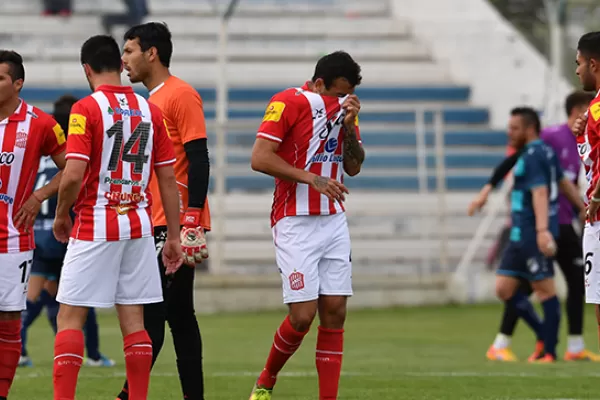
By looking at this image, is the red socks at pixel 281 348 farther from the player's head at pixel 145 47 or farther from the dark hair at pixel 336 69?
the player's head at pixel 145 47

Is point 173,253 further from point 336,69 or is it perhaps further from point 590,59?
point 590,59

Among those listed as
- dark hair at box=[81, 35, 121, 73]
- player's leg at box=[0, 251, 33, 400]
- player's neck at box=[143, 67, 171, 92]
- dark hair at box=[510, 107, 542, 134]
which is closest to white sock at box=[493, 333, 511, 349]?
dark hair at box=[510, 107, 542, 134]

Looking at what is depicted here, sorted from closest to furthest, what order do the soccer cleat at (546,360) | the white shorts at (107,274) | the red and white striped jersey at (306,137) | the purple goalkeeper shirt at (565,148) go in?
the white shorts at (107,274)
the red and white striped jersey at (306,137)
the soccer cleat at (546,360)
the purple goalkeeper shirt at (565,148)

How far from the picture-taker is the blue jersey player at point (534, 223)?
1063 cm

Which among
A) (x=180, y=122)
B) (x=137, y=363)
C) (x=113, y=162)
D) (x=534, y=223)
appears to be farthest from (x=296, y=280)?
(x=534, y=223)

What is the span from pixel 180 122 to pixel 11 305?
128cm

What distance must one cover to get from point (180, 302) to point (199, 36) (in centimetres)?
1697

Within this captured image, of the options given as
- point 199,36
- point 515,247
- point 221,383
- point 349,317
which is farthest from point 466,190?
point 221,383

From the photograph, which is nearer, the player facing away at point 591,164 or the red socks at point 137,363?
the red socks at point 137,363

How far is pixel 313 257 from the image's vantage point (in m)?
7.01

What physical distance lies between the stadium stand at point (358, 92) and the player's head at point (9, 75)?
32.6 feet

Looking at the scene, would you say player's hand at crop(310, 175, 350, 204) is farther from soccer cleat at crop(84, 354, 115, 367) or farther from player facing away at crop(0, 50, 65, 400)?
soccer cleat at crop(84, 354, 115, 367)

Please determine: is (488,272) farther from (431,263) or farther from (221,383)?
(221,383)

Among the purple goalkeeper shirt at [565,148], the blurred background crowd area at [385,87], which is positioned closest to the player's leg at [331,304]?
the purple goalkeeper shirt at [565,148]
